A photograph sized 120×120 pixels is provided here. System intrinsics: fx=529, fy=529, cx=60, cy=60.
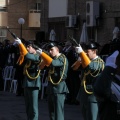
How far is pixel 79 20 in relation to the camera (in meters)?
24.8

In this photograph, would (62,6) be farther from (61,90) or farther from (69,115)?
(61,90)

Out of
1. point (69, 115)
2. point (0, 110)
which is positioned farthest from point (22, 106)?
point (69, 115)

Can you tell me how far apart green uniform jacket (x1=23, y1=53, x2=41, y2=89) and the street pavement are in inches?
92.0

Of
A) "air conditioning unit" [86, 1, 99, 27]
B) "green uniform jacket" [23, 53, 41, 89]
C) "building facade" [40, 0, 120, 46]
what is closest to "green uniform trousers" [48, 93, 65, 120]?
"green uniform jacket" [23, 53, 41, 89]

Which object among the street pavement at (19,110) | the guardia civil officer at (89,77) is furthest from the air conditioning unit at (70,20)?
the guardia civil officer at (89,77)

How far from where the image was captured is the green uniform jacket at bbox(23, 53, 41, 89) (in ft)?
37.2

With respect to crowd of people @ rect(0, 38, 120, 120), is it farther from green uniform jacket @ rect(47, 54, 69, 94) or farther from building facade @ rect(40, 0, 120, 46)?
building facade @ rect(40, 0, 120, 46)

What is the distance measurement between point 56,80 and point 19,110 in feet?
16.8

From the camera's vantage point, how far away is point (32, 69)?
11594mm

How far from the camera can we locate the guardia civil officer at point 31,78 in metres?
11.3

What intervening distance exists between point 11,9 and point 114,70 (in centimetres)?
3906

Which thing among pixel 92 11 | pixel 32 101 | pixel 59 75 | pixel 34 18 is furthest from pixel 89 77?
pixel 34 18

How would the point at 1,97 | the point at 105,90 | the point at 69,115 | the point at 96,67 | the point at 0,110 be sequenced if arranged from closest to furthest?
the point at 105,90 < the point at 96,67 < the point at 69,115 < the point at 0,110 < the point at 1,97

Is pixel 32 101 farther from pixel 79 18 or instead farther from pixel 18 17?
pixel 18 17
